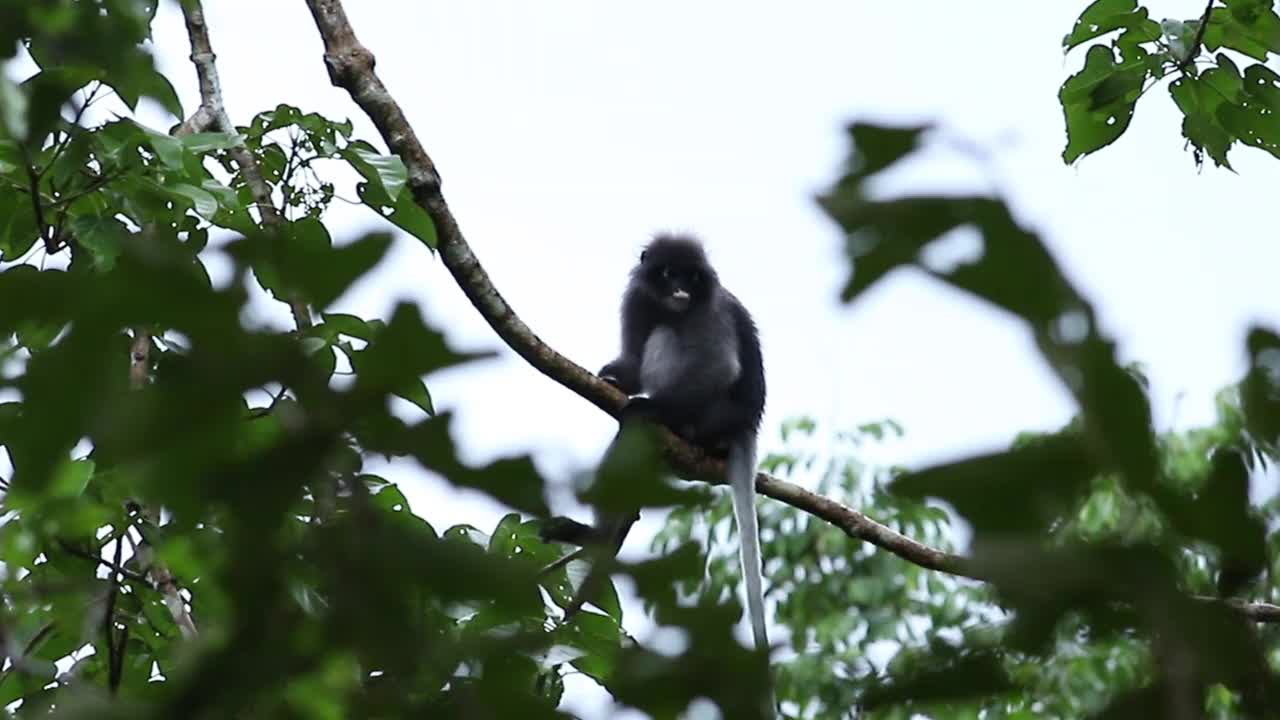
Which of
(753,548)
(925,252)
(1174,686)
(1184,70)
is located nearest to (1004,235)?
(925,252)

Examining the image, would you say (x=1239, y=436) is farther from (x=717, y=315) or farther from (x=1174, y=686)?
(x=717, y=315)

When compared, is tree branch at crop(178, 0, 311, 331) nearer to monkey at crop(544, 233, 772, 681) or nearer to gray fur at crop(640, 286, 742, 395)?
monkey at crop(544, 233, 772, 681)

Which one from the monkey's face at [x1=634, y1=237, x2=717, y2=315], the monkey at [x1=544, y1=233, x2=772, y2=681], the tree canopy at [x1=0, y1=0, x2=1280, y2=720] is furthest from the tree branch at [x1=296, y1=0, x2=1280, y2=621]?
the tree canopy at [x1=0, y1=0, x2=1280, y2=720]

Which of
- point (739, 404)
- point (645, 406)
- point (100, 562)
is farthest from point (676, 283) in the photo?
point (100, 562)

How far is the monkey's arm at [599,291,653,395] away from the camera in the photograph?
6.79 m

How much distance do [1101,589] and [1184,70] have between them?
Answer: 281 centimetres

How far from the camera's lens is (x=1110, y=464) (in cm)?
46

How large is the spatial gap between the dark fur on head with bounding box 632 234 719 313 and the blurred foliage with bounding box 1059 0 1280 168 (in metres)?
3.71

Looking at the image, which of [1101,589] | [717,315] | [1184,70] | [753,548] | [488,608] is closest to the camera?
[1101,589]

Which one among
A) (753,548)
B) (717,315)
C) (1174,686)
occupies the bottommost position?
(1174,686)

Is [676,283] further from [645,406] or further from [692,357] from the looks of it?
[645,406]

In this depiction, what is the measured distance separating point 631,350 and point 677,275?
0.36 m

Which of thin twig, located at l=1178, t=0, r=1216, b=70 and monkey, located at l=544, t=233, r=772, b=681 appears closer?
thin twig, located at l=1178, t=0, r=1216, b=70

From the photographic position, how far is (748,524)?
5125mm
